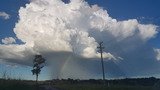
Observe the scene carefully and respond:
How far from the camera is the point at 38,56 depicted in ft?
315

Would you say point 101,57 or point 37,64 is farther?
point 37,64

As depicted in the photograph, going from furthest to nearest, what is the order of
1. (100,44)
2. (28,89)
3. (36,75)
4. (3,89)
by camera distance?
(36,75) < (100,44) < (28,89) < (3,89)

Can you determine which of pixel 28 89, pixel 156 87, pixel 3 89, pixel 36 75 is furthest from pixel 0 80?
pixel 36 75

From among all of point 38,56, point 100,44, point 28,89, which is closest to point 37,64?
point 38,56

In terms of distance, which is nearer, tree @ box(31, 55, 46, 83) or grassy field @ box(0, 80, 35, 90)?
grassy field @ box(0, 80, 35, 90)

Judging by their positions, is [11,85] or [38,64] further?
[38,64]

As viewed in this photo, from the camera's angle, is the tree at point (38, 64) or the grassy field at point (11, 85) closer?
the grassy field at point (11, 85)

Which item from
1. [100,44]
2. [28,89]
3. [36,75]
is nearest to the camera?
[28,89]

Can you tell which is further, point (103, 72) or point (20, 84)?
point (103, 72)

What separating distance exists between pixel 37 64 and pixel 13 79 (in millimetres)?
72374

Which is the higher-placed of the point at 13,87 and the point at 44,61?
the point at 44,61

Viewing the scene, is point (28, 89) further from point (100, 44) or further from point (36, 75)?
point (36, 75)

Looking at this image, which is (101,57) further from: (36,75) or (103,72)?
(36,75)

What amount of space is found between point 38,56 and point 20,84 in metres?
73.1
